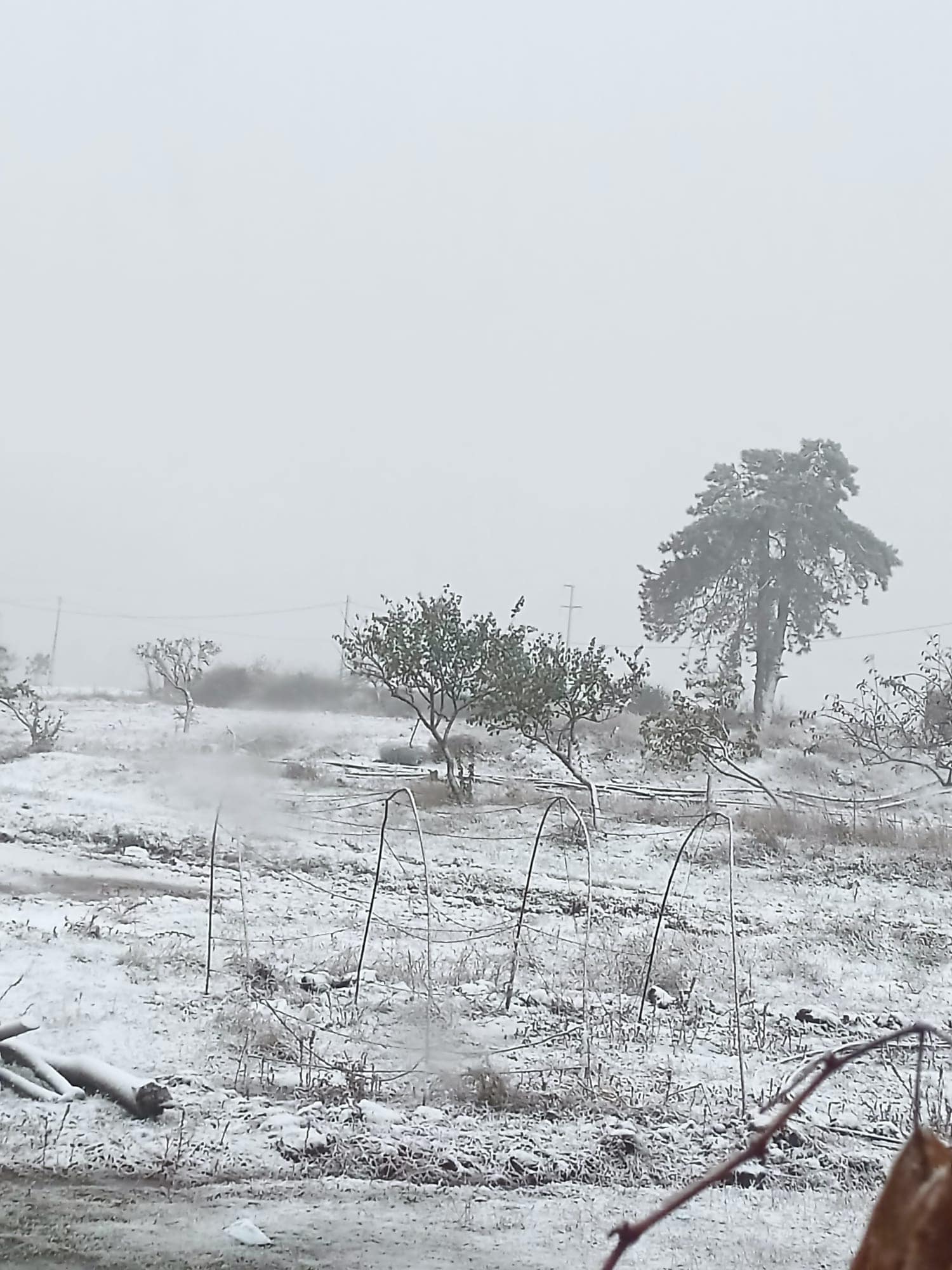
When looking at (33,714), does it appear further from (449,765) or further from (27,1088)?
(27,1088)

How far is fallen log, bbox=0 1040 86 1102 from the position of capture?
242 cm

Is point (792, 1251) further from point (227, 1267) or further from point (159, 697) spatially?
point (159, 697)

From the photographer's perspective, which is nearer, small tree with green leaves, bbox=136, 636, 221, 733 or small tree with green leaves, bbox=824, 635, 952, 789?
small tree with green leaves, bbox=824, 635, 952, 789

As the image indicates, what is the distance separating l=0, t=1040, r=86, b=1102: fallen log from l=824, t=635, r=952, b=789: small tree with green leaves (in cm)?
734

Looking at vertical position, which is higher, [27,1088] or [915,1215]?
[915,1215]

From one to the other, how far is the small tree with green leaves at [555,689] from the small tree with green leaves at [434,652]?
0.12 m

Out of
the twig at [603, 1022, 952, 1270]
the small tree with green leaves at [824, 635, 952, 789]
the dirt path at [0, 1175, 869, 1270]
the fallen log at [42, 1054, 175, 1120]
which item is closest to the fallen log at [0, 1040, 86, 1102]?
the fallen log at [42, 1054, 175, 1120]

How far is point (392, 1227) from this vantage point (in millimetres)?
1881

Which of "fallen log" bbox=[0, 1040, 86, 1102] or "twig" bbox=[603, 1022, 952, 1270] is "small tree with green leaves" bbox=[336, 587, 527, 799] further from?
"twig" bbox=[603, 1022, 952, 1270]

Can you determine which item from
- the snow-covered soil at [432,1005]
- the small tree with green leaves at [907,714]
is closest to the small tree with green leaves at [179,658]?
the snow-covered soil at [432,1005]

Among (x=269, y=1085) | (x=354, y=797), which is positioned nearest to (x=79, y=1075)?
(x=269, y=1085)

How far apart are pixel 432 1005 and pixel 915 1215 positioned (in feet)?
9.45

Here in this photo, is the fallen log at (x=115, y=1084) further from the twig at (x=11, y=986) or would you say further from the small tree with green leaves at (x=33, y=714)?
the small tree with green leaves at (x=33, y=714)

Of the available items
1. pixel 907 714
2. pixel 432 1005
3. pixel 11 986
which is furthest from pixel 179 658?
pixel 432 1005
